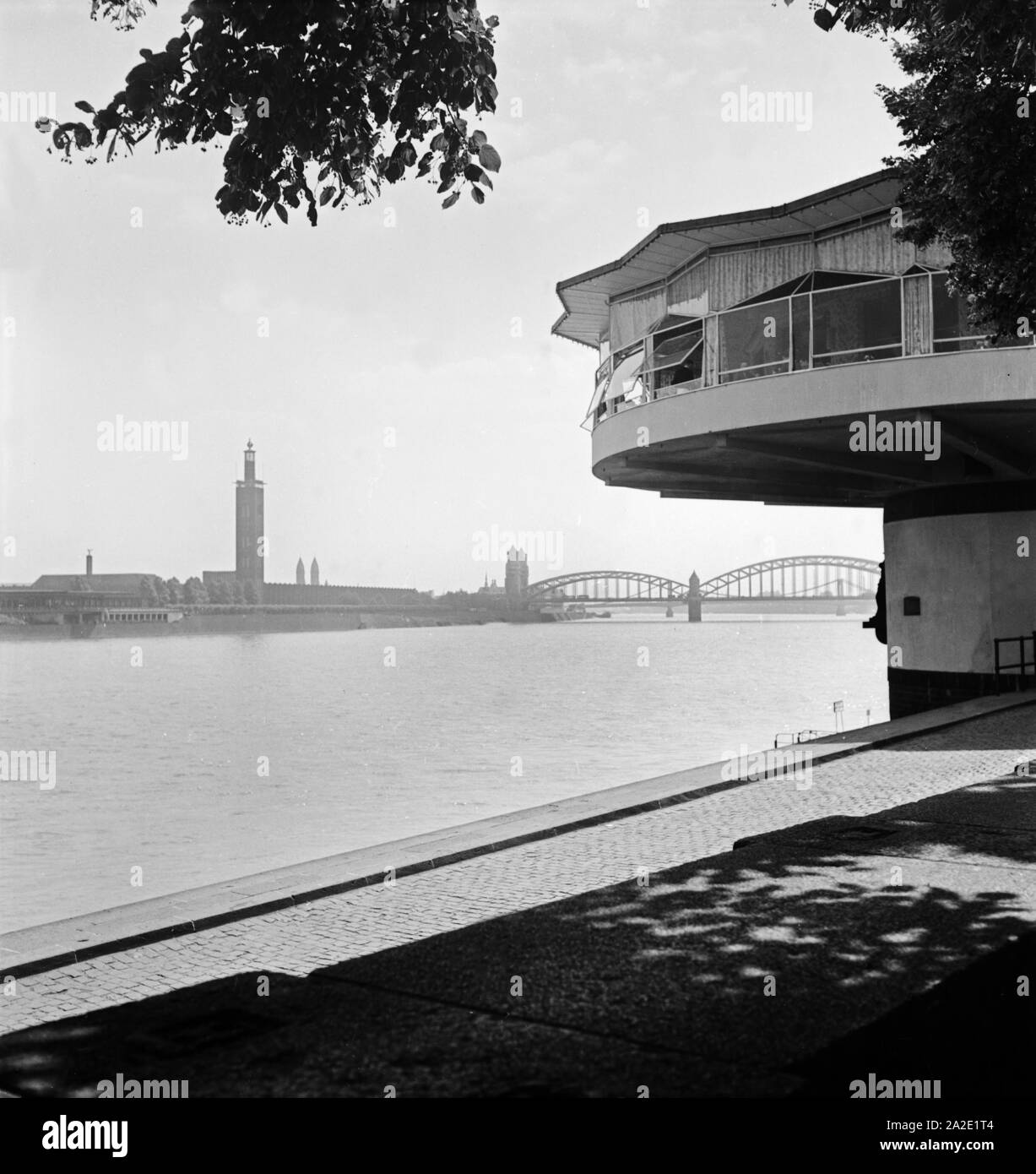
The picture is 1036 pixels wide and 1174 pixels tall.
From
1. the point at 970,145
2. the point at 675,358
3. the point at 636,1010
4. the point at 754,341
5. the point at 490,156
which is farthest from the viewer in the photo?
the point at 675,358

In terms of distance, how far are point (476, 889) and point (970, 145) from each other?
7023 millimetres

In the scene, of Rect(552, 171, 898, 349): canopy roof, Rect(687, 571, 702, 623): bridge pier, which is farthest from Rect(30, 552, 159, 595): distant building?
Rect(552, 171, 898, 349): canopy roof

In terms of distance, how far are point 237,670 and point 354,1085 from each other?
84.3m

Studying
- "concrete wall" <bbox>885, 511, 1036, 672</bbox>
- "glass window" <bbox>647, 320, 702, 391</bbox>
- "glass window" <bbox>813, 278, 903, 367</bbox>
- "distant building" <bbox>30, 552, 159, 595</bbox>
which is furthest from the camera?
"distant building" <bbox>30, 552, 159, 595</bbox>

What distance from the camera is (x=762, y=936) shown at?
18.3 ft

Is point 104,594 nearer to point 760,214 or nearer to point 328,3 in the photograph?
point 760,214

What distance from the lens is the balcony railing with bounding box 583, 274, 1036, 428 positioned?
1834 cm

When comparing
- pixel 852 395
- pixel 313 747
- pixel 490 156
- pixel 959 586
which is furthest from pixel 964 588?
pixel 313 747

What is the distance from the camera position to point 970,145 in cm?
959

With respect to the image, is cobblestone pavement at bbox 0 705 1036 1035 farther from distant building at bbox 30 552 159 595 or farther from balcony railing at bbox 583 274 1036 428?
distant building at bbox 30 552 159 595

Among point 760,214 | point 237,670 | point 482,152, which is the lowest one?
point 237,670

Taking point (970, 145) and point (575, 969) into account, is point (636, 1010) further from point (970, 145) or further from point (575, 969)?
point (970, 145)

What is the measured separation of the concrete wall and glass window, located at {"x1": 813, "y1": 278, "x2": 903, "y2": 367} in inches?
243

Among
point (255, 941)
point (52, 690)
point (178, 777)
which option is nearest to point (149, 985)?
point (255, 941)
